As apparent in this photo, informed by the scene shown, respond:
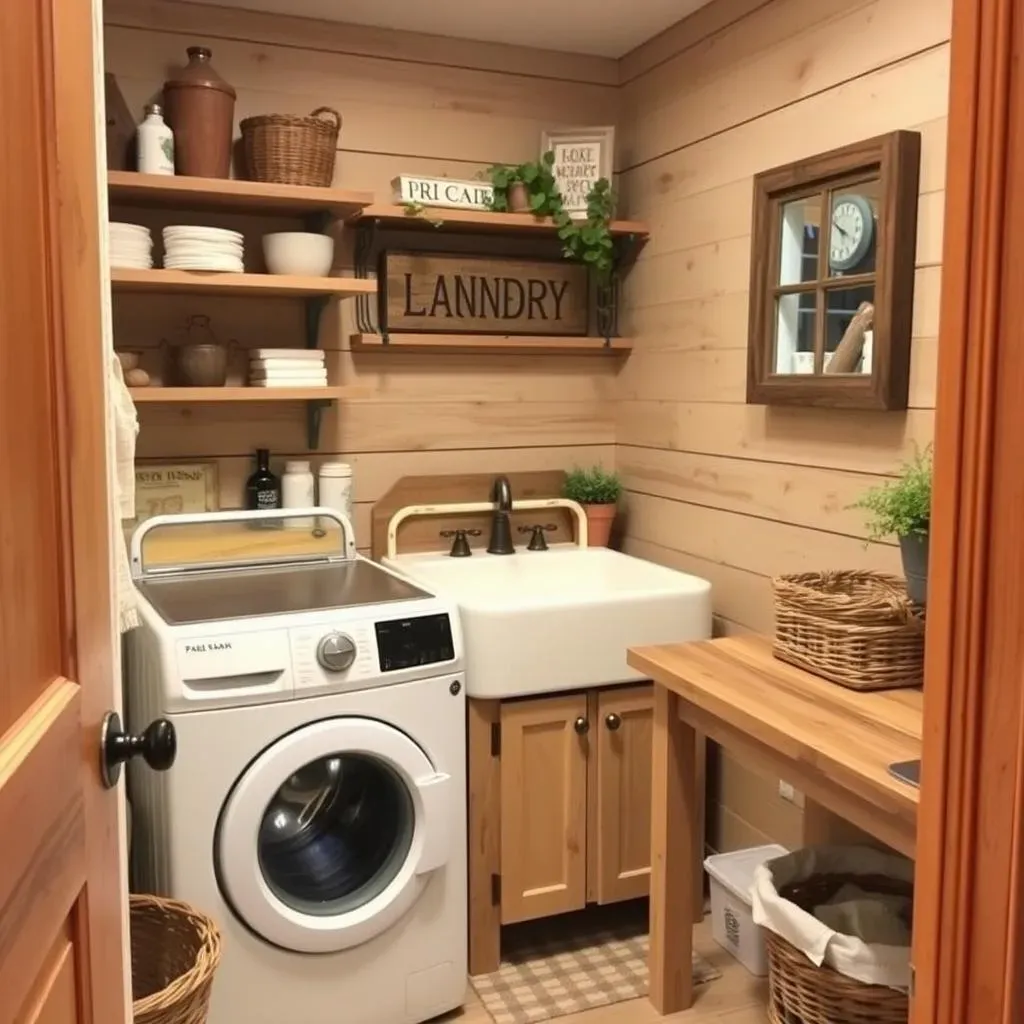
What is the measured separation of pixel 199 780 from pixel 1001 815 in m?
1.54

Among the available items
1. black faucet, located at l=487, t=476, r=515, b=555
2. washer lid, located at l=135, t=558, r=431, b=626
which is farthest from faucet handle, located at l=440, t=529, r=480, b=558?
washer lid, located at l=135, t=558, r=431, b=626

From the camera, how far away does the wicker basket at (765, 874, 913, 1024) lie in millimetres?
1796

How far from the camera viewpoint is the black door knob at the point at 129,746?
1.06 m

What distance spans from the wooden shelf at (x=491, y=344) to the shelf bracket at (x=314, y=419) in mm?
178

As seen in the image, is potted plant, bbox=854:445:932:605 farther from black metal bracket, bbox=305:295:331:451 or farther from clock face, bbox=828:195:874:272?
black metal bracket, bbox=305:295:331:451

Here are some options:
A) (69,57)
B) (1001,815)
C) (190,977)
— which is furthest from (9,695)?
(190,977)

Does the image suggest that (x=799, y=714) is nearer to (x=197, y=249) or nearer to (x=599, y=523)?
(x=599, y=523)

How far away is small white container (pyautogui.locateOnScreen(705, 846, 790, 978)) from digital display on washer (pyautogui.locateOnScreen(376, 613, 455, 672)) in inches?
33.3

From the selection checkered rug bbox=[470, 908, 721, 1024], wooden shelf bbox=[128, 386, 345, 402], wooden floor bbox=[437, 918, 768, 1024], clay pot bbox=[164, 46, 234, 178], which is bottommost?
checkered rug bbox=[470, 908, 721, 1024]

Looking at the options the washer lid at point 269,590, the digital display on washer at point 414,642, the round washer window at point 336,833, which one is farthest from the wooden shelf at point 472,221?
the round washer window at point 336,833

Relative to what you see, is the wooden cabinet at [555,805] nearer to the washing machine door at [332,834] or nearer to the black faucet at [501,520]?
the washing machine door at [332,834]

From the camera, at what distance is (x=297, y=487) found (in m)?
2.72

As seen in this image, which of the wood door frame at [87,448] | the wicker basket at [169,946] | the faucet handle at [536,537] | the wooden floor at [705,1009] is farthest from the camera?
the faucet handle at [536,537]

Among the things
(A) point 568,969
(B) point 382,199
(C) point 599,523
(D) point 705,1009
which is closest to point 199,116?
(B) point 382,199
